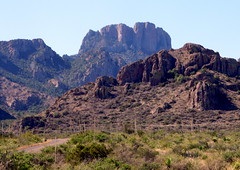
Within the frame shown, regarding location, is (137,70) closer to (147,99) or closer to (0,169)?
(147,99)

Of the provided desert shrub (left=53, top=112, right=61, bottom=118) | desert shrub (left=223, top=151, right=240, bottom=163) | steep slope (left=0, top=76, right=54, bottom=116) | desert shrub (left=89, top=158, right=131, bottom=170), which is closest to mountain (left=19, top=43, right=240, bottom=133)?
desert shrub (left=53, top=112, right=61, bottom=118)

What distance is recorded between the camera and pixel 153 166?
21.2m

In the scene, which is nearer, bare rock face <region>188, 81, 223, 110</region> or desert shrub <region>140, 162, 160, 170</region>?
desert shrub <region>140, 162, 160, 170</region>

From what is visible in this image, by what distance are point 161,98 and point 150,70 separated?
19.0 m

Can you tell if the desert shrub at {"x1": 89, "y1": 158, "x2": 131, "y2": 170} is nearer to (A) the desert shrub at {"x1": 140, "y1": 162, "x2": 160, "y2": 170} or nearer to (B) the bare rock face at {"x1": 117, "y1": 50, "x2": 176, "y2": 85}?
(A) the desert shrub at {"x1": 140, "y1": 162, "x2": 160, "y2": 170}

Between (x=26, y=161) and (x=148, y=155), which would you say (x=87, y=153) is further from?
(x=26, y=161)

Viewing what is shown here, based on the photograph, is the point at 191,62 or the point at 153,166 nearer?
the point at 153,166

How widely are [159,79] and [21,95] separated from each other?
98.1 meters

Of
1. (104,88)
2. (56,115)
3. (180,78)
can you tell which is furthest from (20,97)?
(180,78)

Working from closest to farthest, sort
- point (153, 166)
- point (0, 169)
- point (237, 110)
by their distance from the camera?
1. point (0, 169)
2. point (153, 166)
3. point (237, 110)

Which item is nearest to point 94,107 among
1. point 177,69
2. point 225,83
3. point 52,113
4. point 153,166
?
point 52,113

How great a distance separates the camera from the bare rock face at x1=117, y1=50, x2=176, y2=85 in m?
118

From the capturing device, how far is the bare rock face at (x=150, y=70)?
118 meters

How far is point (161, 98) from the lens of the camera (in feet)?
344
